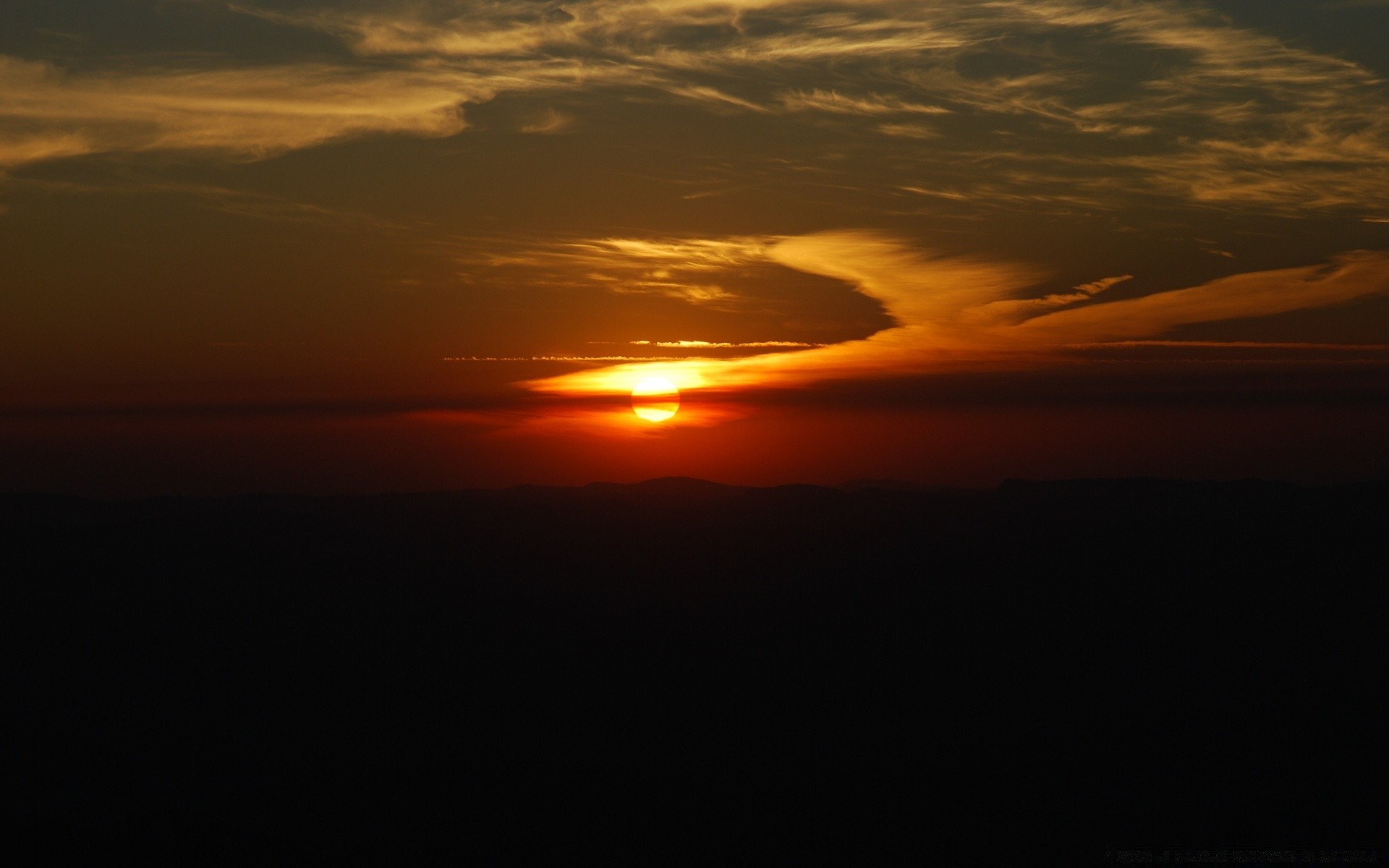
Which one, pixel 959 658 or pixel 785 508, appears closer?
pixel 959 658

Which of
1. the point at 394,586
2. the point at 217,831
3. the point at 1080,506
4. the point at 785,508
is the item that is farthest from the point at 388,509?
the point at 1080,506

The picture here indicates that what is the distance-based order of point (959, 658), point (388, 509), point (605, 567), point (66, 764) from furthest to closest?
point (388, 509), point (605, 567), point (959, 658), point (66, 764)

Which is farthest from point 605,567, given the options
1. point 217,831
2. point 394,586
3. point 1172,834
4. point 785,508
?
point 1172,834

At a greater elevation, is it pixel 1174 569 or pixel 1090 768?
pixel 1174 569

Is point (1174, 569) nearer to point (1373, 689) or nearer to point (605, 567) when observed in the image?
point (1373, 689)

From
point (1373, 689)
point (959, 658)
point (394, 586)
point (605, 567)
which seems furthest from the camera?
point (605, 567)

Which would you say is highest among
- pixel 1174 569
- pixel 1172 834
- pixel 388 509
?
pixel 388 509
